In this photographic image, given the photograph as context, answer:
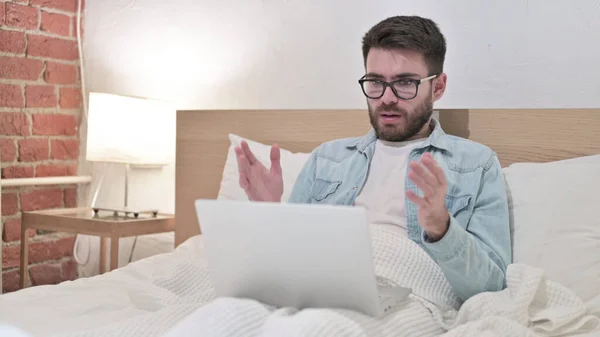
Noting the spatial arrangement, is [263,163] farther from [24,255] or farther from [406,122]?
[24,255]

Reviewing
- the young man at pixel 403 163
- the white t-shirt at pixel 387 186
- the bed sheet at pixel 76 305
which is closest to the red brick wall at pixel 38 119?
the bed sheet at pixel 76 305

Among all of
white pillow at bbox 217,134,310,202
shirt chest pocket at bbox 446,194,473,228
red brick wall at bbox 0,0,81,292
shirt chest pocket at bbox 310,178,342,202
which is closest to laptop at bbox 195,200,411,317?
shirt chest pocket at bbox 446,194,473,228

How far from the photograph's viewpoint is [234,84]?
2.62 metres

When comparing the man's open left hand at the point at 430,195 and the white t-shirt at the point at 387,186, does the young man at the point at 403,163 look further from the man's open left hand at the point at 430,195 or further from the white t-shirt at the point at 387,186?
the man's open left hand at the point at 430,195

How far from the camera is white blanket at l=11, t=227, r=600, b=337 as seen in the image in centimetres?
103

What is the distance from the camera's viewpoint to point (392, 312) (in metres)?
1.20

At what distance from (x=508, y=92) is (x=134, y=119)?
1.21m

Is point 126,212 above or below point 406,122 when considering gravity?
Answer: below

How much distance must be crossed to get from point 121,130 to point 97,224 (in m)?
0.32

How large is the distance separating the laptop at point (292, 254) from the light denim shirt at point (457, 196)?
250mm

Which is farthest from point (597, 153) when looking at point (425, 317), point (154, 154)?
point (154, 154)

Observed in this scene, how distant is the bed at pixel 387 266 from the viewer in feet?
3.78

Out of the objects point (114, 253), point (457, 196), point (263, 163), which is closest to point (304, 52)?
point (263, 163)

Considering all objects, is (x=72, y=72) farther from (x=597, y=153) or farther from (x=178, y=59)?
(x=597, y=153)
